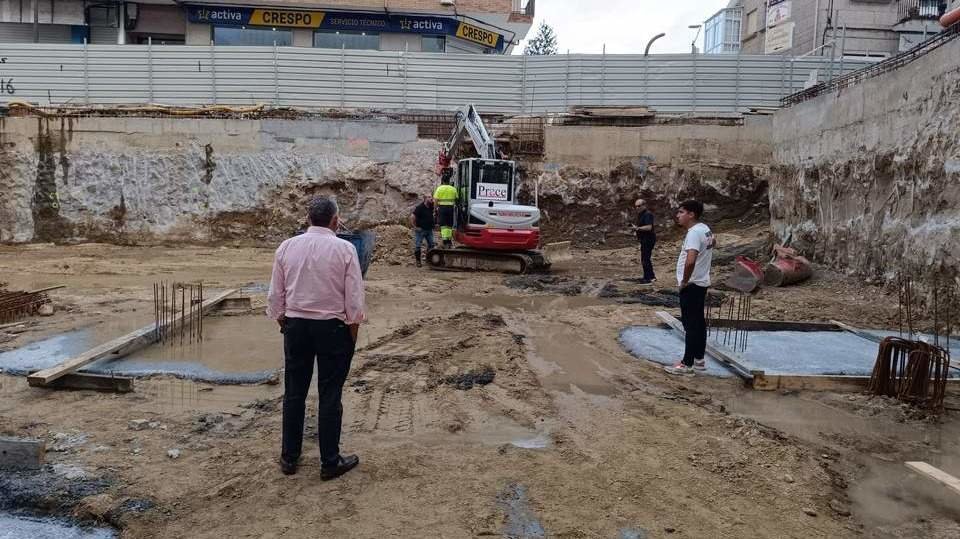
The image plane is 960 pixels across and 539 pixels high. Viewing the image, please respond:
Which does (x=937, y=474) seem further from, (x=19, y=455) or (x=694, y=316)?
(x=19, y=455)

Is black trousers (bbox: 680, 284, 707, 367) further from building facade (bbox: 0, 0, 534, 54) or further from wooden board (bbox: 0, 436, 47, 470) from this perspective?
building facade (bbox: 0, 0, 534, 54)

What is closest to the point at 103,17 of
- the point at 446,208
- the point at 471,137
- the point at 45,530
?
the point at 471,137

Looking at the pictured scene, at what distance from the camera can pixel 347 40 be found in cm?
2555

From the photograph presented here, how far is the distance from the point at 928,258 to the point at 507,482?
27.5 feet

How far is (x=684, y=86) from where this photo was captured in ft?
64.3

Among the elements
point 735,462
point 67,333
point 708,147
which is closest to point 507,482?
point 735,462

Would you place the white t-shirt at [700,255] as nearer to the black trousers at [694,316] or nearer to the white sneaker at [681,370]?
the black trousers at [694,316]

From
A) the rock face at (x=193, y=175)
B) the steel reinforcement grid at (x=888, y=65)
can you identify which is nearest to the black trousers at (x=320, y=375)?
the steel reinforcement grid at (x=888, y=65)

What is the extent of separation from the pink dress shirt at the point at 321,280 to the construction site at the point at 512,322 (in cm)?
101

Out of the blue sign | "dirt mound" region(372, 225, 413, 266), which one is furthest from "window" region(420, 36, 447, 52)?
"dirt mound" region(372, 225, 413, 266)

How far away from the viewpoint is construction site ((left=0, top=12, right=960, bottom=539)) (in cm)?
376

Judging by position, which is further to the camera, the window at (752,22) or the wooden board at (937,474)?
the window at (752,22)

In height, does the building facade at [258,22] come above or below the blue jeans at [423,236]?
above

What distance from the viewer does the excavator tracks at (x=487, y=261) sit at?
13844mm
